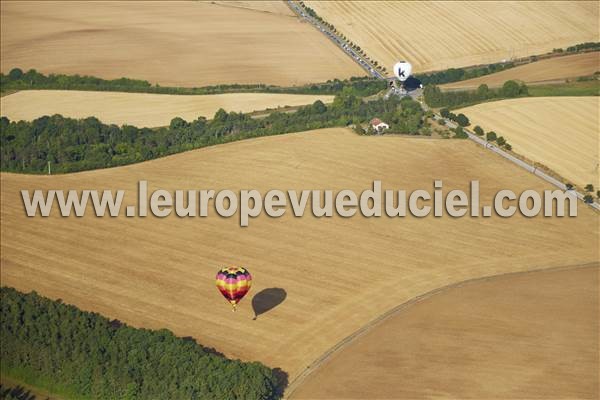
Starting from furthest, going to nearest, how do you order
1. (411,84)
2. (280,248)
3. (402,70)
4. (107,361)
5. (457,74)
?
(457,74), (411,84), (402,70), (280,248), (107,361)

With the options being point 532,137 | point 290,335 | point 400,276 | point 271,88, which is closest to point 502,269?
point 400,276

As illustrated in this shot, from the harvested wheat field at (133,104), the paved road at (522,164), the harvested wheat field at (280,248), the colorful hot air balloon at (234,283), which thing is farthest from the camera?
the harvested wheat field at (133,104)

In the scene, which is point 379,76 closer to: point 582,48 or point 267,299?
point 582,48

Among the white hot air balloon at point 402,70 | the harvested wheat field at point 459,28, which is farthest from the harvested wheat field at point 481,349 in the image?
the harvested wheat field at point 459,28

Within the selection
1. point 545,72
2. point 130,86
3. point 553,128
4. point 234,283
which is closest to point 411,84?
point 545,72

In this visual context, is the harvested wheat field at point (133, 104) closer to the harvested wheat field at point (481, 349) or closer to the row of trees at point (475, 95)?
the row of trees at point (475, 95)

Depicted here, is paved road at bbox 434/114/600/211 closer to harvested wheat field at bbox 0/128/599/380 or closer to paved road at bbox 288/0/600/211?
paved road at bbox 288/0/600/211
